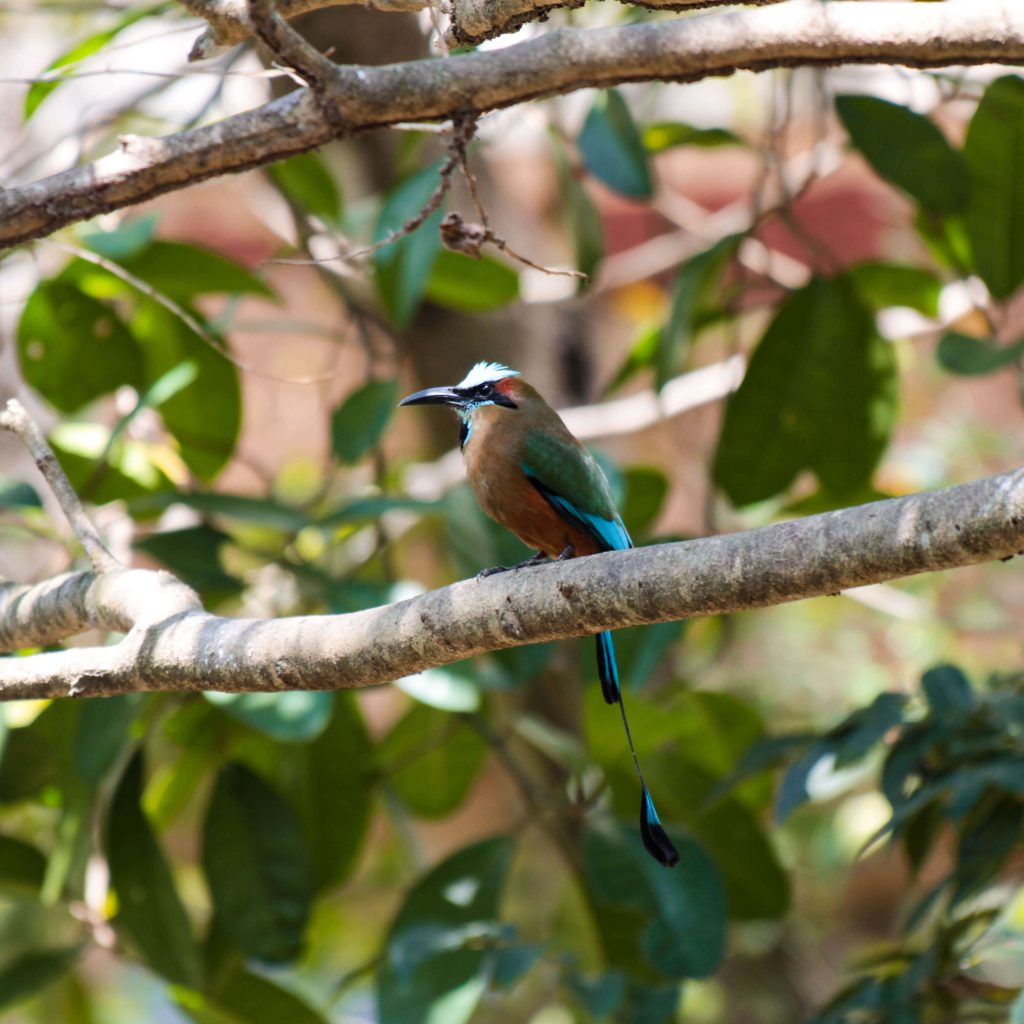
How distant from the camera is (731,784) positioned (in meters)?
2.90

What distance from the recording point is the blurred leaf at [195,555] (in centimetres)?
303

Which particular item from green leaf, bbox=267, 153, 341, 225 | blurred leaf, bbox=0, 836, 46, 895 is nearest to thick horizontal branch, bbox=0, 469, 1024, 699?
blurred leaf, bbox=0, 836, 46, 895

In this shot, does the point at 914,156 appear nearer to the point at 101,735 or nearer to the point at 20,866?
the point at 101,735

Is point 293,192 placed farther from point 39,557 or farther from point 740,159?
point 740,159

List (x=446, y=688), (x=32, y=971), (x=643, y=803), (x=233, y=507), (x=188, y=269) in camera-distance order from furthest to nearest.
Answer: (x=188, y=269), (x=32, y=971), (x=233, y=507), (x=446, y=688), (x=643, y=803)

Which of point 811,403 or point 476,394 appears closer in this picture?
point 476,394

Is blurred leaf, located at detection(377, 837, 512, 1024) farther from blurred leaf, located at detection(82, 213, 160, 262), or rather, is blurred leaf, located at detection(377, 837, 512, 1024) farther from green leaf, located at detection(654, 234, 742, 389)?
blurred leaf, located at detection(82, 213, 160, 262)

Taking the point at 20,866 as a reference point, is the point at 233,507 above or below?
above

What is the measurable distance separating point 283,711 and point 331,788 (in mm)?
718

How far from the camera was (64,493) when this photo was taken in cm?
207

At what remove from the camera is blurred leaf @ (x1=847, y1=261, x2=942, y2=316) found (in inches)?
147

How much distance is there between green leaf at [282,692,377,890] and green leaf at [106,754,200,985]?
1.35 ft

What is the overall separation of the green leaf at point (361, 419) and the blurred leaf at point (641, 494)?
2.37ft

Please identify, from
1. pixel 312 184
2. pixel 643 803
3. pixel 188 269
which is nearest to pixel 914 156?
pixel 312 184
